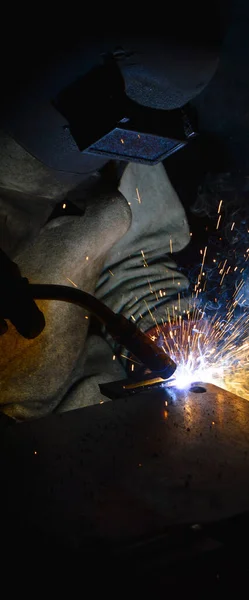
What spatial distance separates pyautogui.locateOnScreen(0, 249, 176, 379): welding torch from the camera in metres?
1.62

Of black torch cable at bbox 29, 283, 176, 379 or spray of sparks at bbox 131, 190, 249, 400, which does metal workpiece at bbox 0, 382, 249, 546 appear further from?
spray of sparks at bbox 131, 190, 249, 400

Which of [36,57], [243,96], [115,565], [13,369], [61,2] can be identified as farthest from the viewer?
[243,96]

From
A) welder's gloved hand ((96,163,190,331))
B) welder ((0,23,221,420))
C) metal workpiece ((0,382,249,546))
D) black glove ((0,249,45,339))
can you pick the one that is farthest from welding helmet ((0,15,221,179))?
welder's gloved hand ((96,163,190,331))

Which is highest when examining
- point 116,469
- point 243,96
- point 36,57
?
point 36,57

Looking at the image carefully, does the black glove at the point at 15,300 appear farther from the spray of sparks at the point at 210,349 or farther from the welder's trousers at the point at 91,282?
the spray of sparks at the point at 210,349

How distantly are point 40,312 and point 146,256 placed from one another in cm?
152

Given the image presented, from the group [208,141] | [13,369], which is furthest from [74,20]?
[208,141]

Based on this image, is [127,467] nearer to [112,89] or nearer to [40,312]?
[40,312]

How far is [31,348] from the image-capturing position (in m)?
2.38

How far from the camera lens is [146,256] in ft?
10.5

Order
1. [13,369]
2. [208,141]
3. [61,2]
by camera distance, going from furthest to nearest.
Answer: [208,141] < [13,369] < [61,2]

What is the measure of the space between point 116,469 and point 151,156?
1035mm

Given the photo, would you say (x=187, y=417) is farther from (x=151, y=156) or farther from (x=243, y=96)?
(x=243, y=96)

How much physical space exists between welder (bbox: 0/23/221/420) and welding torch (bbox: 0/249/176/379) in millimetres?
484
